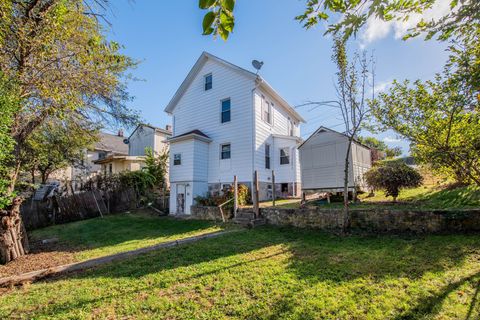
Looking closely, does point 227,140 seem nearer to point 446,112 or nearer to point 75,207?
point 75,207

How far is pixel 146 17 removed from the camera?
5012 millimetres

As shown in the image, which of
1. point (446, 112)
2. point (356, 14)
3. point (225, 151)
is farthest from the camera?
point (225, 151)

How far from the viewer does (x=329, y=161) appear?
1041cm

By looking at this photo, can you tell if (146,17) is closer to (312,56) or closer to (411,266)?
(312,56)

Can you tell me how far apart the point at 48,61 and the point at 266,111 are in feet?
35.0

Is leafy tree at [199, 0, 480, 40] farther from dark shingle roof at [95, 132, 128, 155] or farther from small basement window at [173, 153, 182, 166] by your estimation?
dark shingle roof at [95, 132, 128, 155]

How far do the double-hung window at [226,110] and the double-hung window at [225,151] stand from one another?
1516mm

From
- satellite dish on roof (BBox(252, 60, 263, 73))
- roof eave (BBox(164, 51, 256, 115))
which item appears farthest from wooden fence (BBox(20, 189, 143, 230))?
satellite dish on roof (BBox(252, 60, 263, 73))

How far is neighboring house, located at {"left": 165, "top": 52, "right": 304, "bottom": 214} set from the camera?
13086mm

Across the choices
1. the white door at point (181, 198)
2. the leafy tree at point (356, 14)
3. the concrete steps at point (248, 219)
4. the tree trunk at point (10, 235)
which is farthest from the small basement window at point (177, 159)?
the leafy tree at point (356, 14)

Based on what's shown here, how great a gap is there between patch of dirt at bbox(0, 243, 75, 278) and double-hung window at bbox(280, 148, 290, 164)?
442 inches

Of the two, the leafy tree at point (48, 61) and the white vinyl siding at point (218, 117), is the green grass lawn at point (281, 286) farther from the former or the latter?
the white vinyl siding at point (218, 117)

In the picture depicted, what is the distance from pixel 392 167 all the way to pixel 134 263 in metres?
8.83

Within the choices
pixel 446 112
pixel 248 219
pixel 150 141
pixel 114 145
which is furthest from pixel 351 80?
pixel 114 145
